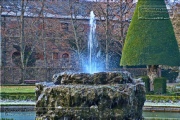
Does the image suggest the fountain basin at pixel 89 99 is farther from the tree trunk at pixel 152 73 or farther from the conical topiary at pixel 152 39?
the tree trunk at pixel 152 73

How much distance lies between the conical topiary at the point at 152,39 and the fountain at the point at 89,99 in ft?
40.3

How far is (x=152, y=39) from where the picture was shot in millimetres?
20875

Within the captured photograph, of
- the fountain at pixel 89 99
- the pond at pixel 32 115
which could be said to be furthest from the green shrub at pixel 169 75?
the fountain at pixel 89 99

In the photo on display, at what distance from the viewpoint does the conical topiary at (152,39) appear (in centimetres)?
2077

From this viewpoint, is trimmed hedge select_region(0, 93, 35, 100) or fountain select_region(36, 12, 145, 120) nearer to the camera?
fountain select_region(36, 12, 145, 120)

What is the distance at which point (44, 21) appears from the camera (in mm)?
32375

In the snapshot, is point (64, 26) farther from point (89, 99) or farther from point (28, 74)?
point (89, 99)

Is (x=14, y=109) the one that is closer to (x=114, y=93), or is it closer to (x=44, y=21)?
(x=114, y=93)

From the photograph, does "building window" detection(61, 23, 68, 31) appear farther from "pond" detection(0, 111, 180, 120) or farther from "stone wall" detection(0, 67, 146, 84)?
"pond" detection(0, 111, 180, 120)

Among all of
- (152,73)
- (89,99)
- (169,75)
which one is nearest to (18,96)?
(152,73)

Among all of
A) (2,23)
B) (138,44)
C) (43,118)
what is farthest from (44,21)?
(43,118)

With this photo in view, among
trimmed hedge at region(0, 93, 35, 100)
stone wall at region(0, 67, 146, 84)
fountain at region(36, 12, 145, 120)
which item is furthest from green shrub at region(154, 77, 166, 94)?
stone wall at region(0, 67, 146, 84)

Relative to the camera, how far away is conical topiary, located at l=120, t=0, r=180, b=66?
818 inches

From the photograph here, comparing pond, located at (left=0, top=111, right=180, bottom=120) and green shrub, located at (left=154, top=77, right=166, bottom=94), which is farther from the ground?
green shrub, located at (left=154, top=77, right=166, bottom=94)
